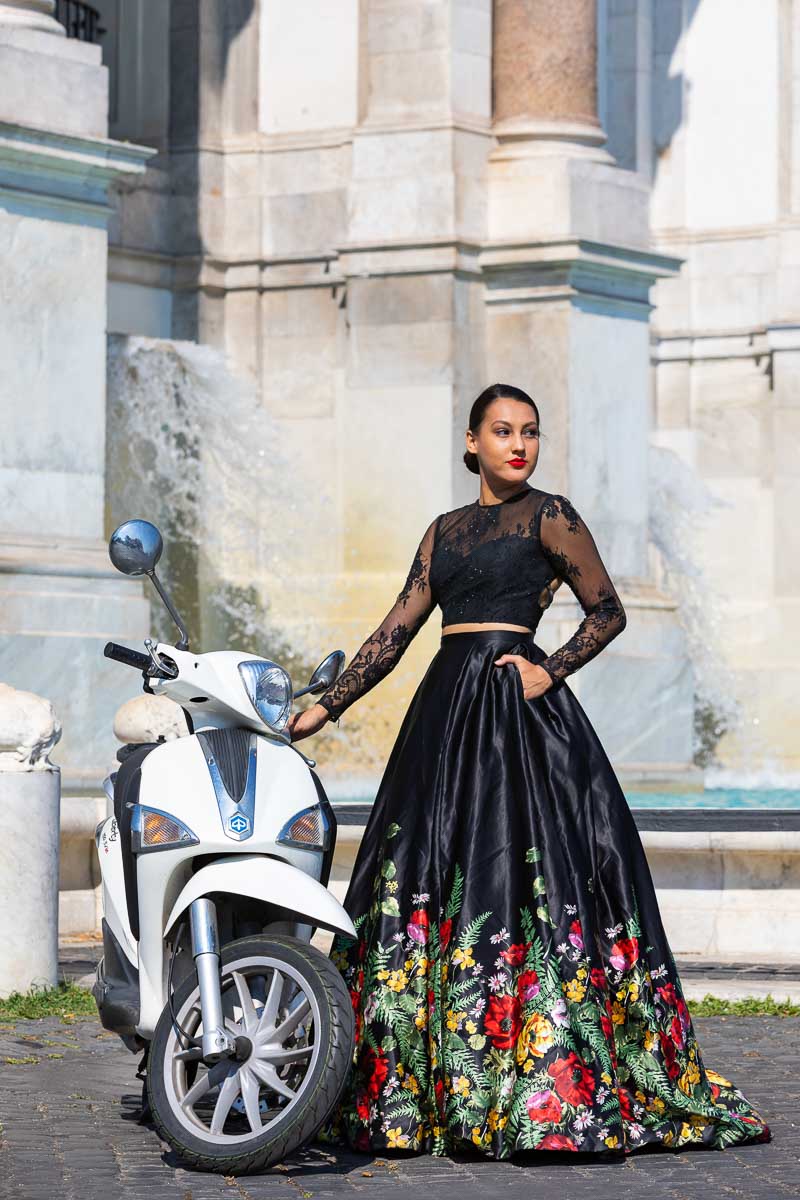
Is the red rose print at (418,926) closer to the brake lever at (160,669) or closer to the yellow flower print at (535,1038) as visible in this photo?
the yellow flower print at (535,1038)

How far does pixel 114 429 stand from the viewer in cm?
1439

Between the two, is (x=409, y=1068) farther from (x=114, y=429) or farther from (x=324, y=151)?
(x=324, y=151)

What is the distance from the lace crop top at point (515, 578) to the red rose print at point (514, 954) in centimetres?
59

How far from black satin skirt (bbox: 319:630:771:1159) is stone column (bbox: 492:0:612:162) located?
32.2 feet

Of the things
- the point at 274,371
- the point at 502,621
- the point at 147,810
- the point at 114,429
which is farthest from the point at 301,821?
the point at 274,371

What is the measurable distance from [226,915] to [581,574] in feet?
3.58

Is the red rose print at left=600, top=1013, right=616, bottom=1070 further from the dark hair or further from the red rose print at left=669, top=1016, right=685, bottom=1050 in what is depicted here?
the dark hair

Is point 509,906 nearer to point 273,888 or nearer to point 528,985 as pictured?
point 528,985

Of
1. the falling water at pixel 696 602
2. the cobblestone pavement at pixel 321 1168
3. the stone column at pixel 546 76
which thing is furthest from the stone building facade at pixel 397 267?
the cobblestone pavement at pixel 321 1168

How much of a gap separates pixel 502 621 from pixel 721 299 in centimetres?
1494

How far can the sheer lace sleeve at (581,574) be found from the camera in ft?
18.4

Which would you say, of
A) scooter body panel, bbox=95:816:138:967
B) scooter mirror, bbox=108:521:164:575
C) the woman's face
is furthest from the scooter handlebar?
the woman's face

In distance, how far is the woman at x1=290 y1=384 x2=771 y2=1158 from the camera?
5.32m

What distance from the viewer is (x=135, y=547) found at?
208 inches
